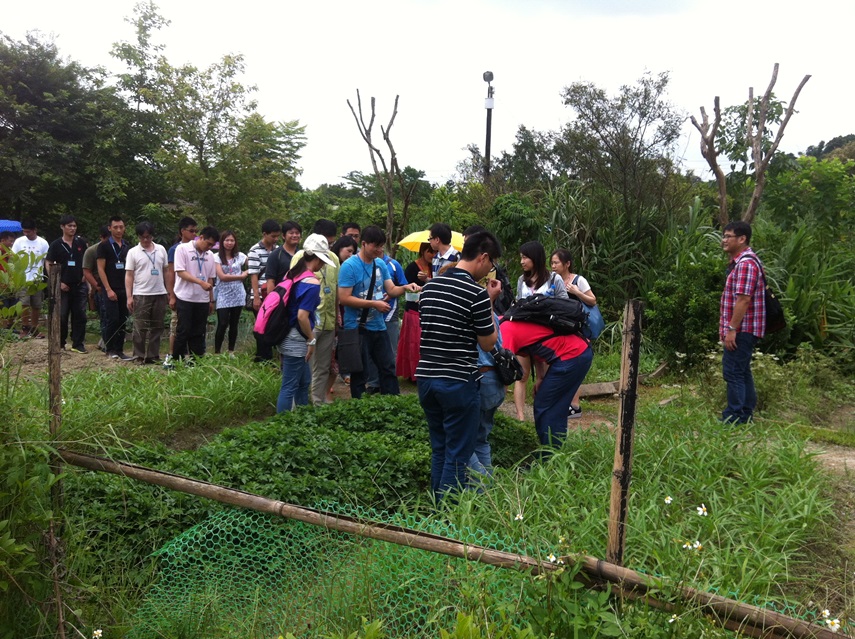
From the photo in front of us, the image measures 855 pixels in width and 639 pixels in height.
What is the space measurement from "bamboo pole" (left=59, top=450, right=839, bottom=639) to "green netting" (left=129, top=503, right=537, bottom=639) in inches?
3.6

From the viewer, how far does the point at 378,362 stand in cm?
712

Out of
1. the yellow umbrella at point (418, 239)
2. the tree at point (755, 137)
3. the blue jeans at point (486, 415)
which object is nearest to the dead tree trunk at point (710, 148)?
the tree at point (755, 137)

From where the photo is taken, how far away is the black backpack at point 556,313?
17.2 ft

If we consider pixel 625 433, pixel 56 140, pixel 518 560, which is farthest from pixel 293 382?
pixel 56 140

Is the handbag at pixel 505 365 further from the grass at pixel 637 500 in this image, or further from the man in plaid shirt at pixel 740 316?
the man in plaid shirt at pixel 740 316

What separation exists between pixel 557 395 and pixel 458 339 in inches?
53.8

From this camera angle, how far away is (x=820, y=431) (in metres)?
6.79

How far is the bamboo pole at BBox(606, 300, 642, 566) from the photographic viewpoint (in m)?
2.99

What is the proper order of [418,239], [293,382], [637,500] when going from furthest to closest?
[418,239] → [293,382] → [637,500]

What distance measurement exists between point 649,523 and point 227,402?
13.1 ft

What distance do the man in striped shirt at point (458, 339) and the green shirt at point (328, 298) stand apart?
241 centimetres

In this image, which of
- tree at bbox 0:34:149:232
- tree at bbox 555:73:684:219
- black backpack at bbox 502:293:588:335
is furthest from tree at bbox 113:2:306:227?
black backpack at bbox 502:293:588:335

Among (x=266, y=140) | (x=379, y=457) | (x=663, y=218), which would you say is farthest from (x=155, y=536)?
(x=266, y=140)

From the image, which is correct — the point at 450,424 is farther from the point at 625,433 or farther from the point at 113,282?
the point at 113,282
